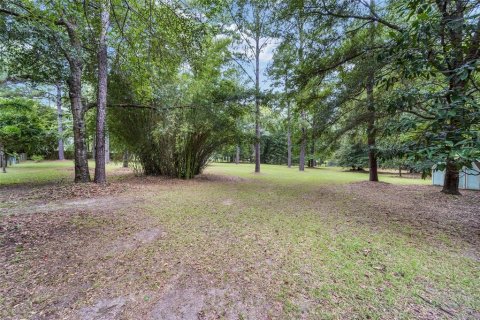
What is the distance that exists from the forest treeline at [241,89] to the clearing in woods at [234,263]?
0.95 metres

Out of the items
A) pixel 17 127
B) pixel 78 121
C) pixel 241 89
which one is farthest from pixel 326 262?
pixel 17 127

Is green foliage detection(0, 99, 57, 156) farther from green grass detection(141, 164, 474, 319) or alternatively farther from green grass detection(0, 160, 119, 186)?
green grass detection(141, 164, 474, 319)

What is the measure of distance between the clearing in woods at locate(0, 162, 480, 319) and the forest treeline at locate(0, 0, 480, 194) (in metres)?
0.95

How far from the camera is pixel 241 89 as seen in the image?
7.68 m

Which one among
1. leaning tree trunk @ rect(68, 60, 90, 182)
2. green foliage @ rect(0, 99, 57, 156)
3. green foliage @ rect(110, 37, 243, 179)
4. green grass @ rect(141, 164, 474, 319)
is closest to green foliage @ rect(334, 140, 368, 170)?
green foliage @ rect(110, 37, 243, 179)

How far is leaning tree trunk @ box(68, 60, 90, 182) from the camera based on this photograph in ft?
17.3

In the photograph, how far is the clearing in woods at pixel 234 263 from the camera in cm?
143

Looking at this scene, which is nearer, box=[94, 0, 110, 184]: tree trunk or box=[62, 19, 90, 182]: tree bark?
box=[62, 19, 90, 182]: tree bark

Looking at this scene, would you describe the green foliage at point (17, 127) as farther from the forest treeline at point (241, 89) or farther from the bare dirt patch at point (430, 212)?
the bare dirt patch at point (430, 212)

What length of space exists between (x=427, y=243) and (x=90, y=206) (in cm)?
510

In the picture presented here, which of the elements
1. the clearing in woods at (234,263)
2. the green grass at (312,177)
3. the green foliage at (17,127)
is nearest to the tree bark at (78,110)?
the clearing in woods at (234,263)

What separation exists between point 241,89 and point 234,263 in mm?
6715

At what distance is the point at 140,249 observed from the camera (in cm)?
224

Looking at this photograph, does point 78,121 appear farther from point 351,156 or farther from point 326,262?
point 351,156
